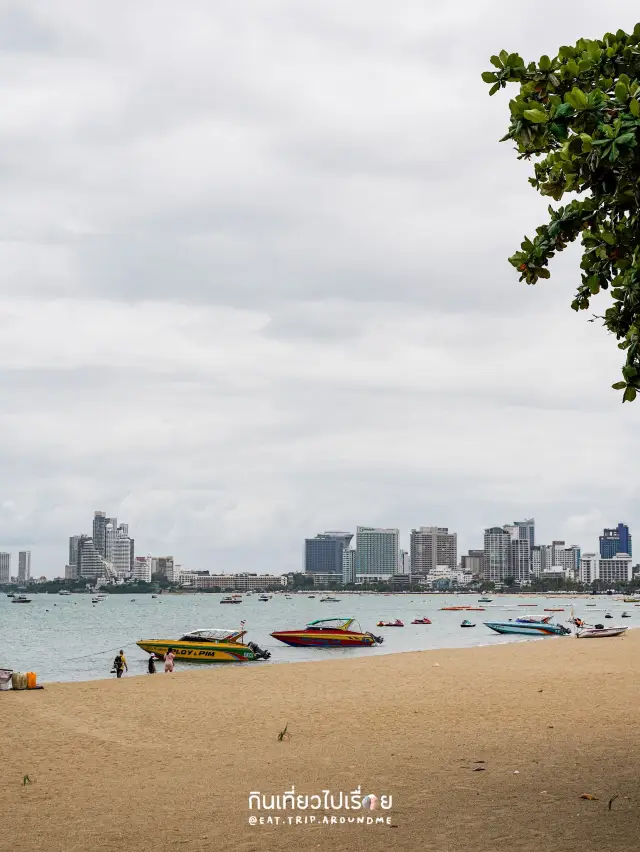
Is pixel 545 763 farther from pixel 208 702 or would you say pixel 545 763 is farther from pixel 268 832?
pixel 208 702

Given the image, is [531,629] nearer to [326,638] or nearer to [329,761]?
[326,638]

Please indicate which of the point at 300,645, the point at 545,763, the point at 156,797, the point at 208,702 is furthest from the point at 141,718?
the point at 300,645

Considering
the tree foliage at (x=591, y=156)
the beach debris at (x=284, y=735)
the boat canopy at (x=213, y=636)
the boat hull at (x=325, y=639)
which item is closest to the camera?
the tree foliage at (x=591, y=156)

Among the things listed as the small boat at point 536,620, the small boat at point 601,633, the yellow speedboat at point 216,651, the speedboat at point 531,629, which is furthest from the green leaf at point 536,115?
the small boat at point 536,620

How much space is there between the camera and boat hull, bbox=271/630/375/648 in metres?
56.4

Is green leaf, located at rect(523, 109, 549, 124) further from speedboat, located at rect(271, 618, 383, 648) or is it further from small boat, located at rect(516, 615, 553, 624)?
small boat, located at rect(516, 615, 553, 624)

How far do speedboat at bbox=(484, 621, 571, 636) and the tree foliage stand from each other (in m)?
58.3

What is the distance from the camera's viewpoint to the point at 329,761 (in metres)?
15.2

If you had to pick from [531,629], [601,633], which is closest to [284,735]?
[601,633]

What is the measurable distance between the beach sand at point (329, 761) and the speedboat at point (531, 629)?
3606 cm

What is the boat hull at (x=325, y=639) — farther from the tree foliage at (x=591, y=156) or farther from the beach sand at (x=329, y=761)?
the tree foliage at (x=591, y=156)

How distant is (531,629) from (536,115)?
6244 cm

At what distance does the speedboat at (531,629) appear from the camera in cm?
6369

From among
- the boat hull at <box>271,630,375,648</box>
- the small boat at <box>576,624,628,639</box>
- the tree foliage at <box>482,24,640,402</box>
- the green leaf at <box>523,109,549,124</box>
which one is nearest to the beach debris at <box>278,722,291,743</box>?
the tree foliage at <box>482,24,640,402</box>
